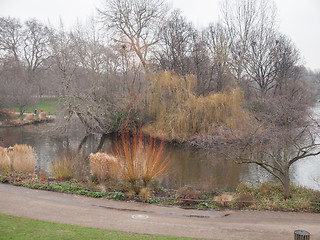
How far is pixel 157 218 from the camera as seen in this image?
9656mm

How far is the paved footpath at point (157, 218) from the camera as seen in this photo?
860 cm

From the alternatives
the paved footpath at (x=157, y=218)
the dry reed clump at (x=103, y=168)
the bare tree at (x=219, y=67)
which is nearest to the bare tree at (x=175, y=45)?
the bare tree at (x=219, y=67)

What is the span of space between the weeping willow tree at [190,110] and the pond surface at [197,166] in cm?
147

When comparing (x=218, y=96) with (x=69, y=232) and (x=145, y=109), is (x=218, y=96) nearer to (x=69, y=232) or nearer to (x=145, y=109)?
(x=145, y=109)

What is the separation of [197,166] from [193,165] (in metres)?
0.33

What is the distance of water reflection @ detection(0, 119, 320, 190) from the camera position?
15.4 metres

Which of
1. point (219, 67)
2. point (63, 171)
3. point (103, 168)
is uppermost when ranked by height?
point (219, 67)

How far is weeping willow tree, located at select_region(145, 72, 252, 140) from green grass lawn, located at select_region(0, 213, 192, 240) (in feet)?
46.7

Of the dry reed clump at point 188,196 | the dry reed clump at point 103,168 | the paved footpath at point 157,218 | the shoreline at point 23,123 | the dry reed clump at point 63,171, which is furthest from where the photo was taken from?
the shoreline at point 23,123

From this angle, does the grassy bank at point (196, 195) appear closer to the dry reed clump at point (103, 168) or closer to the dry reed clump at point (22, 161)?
the dry reed clump at point (103, 168)

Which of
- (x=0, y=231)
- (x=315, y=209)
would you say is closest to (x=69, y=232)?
(x=0, y=231)

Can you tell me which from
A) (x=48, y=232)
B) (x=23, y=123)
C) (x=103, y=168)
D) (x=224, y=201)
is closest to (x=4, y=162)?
(x=103, y=168)

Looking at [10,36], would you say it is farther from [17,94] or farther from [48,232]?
[48,232]

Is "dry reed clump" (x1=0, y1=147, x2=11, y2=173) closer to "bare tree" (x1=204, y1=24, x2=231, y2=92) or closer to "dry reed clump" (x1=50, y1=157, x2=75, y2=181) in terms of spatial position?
"dry reed clump" (x1=50, y1=157, x2=75, y2=181)
